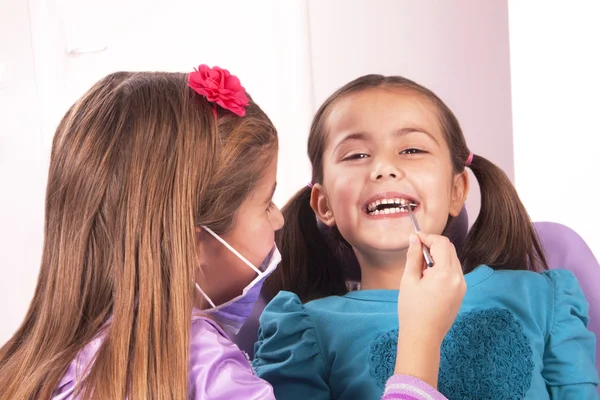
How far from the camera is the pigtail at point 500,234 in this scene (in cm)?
162

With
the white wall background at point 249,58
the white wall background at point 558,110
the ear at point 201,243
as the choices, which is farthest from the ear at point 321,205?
the white wall background at point 249,58

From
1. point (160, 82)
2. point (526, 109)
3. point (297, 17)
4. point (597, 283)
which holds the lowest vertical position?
point (597, 283)

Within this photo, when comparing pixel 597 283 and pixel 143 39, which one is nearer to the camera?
pixel 597 283

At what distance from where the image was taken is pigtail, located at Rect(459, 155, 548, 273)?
1616 millimetres

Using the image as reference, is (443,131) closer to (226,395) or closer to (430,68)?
(226,395)

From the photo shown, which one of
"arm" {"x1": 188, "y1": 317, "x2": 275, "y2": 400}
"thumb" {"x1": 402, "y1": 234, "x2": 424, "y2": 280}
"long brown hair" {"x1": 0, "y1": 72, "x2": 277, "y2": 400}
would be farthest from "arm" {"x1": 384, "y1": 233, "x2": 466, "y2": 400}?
"long brown hair" {"x1": 0, "y1": 72, "x2": 277, "y2": 400}

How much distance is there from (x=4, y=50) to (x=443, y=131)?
168 cm

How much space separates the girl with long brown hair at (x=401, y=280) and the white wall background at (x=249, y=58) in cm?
119

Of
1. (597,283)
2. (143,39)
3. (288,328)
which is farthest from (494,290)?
(143,39)

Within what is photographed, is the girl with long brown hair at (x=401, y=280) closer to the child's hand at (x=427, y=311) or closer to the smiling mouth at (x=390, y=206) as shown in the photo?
the smiling mouth at (x=390, y=206)

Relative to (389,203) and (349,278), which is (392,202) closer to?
(389,203)

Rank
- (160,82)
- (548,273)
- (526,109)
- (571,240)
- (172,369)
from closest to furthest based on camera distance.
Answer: (172,369), (160,82), (548,273), (571,240), (526,109)

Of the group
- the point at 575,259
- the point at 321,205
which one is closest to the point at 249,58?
the point at 321,205

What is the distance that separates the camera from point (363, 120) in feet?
4.98
